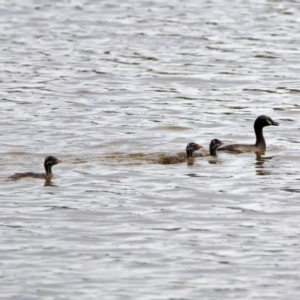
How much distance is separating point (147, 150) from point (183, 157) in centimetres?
117

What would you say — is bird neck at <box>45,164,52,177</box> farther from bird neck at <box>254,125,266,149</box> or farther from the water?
Answer: bird neck at <box>254,125,266,149</box>

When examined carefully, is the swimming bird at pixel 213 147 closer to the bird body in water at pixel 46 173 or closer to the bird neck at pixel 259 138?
the bird neck at pixel 259 138

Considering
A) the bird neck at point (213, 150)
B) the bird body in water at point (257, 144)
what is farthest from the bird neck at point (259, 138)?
the bird neck at point (213, 150)

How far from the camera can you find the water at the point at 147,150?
46.2 feet

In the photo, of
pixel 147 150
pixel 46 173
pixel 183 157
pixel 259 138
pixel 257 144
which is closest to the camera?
pixel 46 173

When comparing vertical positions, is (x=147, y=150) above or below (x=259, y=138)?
below

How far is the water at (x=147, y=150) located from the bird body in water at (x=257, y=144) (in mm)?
177

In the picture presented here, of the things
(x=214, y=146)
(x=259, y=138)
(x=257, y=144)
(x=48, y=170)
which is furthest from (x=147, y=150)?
(x=48, y=170)

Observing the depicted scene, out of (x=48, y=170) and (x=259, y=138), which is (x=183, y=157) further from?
(x=48, y=170)

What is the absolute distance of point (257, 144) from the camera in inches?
866

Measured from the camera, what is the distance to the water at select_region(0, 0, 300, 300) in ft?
46.2

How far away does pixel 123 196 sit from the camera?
17.9m

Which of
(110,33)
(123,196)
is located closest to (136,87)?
(110,33)

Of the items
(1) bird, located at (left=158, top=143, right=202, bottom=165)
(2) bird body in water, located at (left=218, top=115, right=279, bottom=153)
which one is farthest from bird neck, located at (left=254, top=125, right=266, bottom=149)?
(1) bird, located at (left=158, top=143, right=202, bottom=165)
